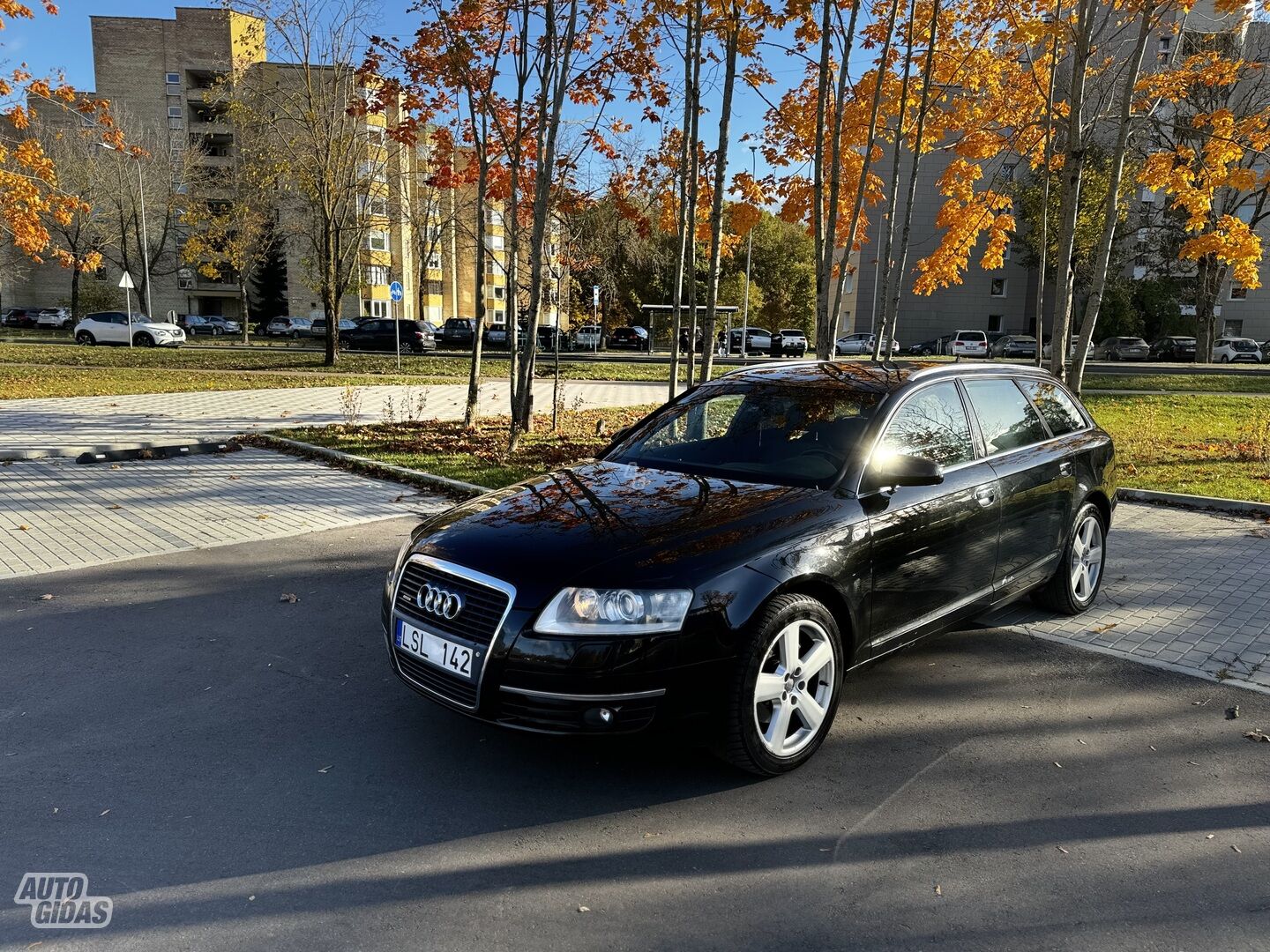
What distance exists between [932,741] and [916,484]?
1173 mm

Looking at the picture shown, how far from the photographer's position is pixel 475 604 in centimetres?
344

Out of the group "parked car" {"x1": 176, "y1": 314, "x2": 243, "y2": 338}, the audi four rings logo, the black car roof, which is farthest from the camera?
"parked car" {"x1": 176, "y1": 314, "x2": 243, "y2": 338}

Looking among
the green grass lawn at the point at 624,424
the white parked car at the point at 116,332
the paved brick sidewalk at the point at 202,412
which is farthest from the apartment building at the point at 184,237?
the green grass lawn at the point at 624,424

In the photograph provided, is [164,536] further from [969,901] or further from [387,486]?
[969,901]

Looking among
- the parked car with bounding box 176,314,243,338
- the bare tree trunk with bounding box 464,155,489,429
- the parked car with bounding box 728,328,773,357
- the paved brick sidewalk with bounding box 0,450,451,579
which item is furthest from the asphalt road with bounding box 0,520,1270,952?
the parked car with bounding box 176,314,243,338

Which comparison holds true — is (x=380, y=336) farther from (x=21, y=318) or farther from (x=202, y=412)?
(x=21, y=318)

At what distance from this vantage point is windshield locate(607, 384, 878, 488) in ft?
14.0

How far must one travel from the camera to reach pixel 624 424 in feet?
46.9

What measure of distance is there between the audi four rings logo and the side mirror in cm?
198

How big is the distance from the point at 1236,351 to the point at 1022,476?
5349cm

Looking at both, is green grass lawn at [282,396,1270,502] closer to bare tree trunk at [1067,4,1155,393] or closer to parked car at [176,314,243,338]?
bare tree trunk at [1067,4,1155,393]

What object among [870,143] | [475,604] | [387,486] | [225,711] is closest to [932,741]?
[475,604]

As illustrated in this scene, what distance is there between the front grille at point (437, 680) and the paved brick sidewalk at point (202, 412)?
896 cm

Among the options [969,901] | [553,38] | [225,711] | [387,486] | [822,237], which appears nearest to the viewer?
[969,901]
